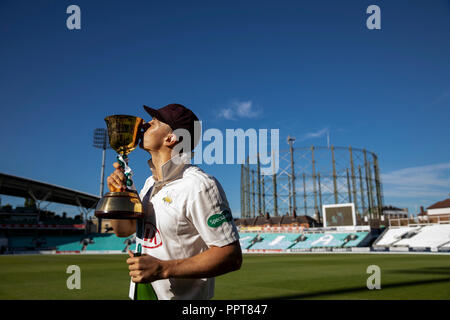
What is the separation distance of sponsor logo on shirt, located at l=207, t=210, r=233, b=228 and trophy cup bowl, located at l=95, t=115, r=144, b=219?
0.41m

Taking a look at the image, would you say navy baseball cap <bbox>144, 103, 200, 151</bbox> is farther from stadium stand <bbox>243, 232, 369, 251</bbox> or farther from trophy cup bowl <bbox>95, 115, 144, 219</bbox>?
stadium stand <bbox>243, 232, 369, 251</bbox>

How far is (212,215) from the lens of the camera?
156 centimetres

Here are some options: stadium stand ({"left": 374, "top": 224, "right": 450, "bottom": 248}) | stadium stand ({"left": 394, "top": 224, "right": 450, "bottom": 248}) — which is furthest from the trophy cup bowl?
stadium stand ({"left": 394, "top": 224, "right": 450, "bottom": 248})

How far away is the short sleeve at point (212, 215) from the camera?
5.02ft

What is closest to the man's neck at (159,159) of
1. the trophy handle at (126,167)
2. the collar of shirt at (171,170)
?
the collar of shirt at (171,170)

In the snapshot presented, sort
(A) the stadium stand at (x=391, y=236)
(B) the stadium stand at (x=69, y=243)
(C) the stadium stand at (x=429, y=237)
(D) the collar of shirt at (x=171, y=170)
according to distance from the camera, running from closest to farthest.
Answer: (D) the collar of shirt at (x=171, y=170) < (C) the stadium stand at (x=429, y=237) < (A) the stadium stand at (x=391, y=236) < (B) the stadium stand at (x=69, y=243)

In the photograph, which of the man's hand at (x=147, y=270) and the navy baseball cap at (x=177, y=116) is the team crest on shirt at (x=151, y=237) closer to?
the man's hand at (x=147, y=270)

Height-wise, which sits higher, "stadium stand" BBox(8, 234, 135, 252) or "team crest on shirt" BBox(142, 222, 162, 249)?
"team crest on shirt" BBox(142, 222, 162, 249)

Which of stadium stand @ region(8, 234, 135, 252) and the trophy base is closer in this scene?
the trophy base

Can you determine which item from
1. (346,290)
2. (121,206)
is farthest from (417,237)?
(121,206)

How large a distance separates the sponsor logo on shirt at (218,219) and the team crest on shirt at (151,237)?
13.3 inches

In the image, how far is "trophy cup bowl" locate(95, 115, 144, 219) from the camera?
1.68m
